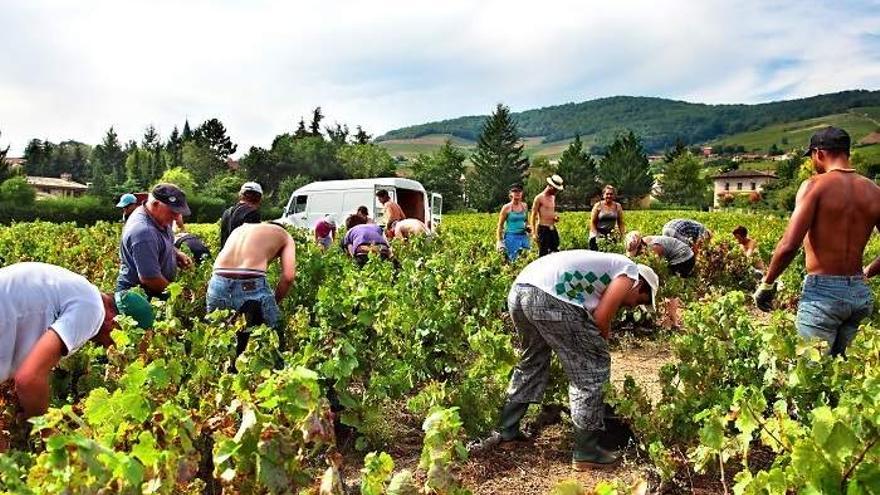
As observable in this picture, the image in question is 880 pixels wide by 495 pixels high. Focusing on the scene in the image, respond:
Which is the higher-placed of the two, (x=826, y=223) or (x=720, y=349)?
(x=826, y=223)

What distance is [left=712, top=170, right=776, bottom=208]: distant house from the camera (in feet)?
364

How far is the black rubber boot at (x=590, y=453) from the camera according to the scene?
414 cm

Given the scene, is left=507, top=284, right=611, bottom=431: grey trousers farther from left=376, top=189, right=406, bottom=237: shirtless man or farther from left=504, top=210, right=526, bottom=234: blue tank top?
left=376, top=189, right=406, bottom=237: shirtless man

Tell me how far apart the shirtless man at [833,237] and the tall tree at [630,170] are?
238 ft

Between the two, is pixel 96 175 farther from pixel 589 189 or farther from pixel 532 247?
pixel 532 247

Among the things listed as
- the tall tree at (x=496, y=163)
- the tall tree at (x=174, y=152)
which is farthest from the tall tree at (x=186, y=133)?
the tall tree at (x=496, y=163)

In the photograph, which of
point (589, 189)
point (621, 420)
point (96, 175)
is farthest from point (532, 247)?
point (96, 175)

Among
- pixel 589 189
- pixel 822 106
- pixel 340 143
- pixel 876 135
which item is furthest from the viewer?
pixel 822 106

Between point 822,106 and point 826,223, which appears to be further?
point 822,106

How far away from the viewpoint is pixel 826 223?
396 centimetres

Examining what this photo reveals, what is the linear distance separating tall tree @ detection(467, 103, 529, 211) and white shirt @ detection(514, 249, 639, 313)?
71.2m

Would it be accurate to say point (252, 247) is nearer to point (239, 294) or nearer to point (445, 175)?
point (239, 294)

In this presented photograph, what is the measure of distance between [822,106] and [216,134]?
146013 mm

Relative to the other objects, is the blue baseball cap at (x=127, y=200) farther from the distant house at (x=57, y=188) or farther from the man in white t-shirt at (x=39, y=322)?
the distant house at (x=57, y=188)
